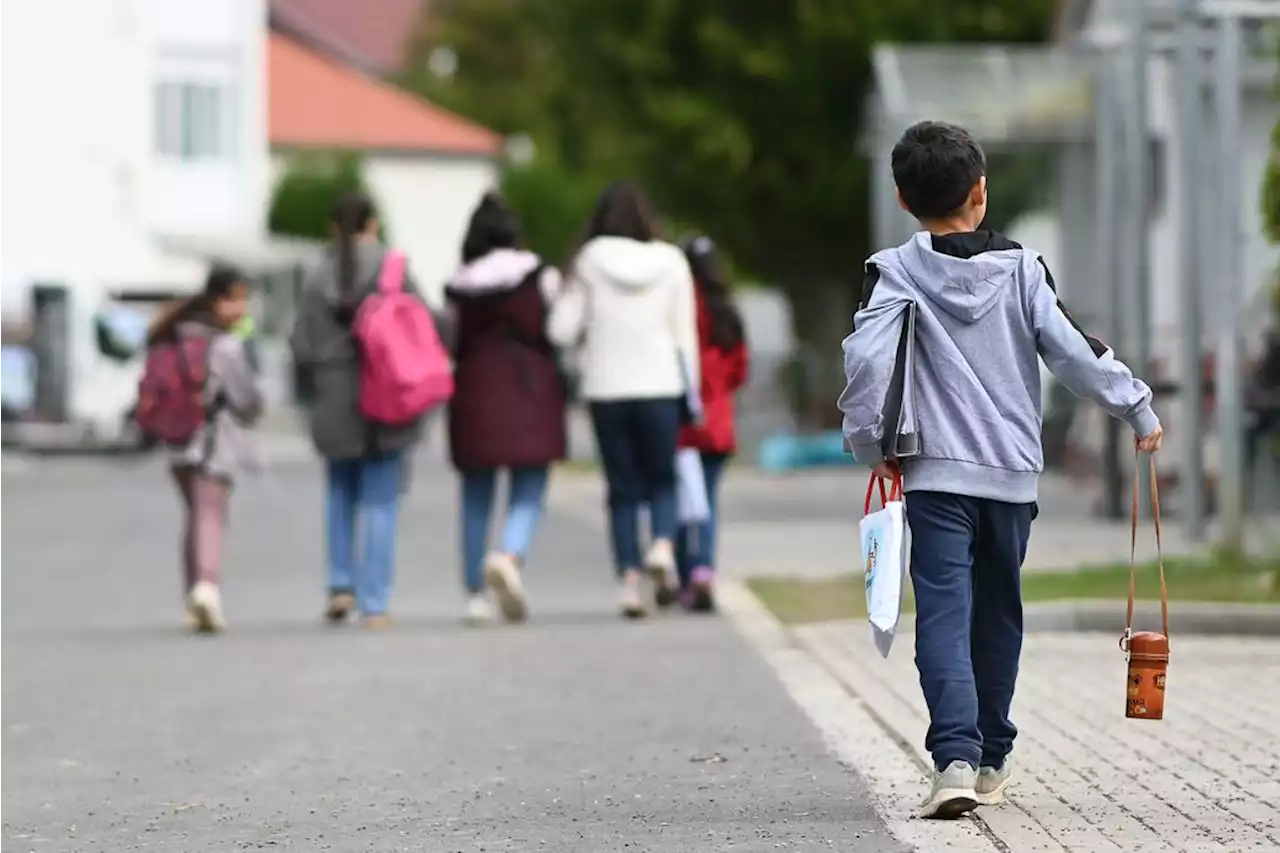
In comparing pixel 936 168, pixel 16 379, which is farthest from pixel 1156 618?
pixel 16 379

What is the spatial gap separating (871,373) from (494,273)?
603 cm

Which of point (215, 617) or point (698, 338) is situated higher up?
point (698, 338)

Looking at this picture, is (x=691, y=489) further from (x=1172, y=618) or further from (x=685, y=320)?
(x=1172, y=618)

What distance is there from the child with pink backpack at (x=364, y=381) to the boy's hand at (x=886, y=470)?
5650mm

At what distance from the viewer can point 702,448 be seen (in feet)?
42.3

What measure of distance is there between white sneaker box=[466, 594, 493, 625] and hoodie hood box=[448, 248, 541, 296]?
131 centimetres

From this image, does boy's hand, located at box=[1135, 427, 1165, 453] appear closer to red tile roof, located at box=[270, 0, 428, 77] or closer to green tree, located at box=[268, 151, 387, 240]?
green tree, located at box=[268, 151, 387, 240]

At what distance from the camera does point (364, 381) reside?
484 inches

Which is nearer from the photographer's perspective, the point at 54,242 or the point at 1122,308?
the point at 1122,308

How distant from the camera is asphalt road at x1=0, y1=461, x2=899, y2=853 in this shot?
671 cm

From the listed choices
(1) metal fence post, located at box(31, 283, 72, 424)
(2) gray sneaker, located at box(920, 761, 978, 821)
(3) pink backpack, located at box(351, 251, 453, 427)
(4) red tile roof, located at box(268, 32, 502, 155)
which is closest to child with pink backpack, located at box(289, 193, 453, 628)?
(3) pink backpack, located at box(351, 251, 453, 427)

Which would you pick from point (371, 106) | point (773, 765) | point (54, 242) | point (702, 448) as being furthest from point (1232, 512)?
point (371, 106)

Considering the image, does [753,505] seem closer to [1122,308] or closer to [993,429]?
[1122,308]

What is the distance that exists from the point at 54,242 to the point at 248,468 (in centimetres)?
3438
